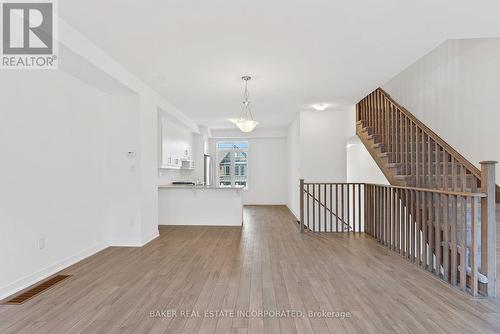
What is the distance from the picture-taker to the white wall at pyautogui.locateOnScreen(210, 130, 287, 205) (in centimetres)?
1080

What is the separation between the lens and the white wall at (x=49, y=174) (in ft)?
9.70

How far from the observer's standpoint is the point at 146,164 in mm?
5016

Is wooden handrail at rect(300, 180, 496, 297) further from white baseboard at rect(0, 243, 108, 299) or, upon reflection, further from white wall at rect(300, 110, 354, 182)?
white baseboard at rect(0, 243, 108, 299)

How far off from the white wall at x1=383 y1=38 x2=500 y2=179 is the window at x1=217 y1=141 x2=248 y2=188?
622 cm

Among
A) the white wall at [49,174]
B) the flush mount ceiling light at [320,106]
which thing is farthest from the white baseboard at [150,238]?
the flush mount ceiling light at [320,106]

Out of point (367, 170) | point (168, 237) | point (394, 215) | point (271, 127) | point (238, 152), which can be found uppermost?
point (271, 127)

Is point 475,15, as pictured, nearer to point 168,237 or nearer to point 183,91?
point 183,91

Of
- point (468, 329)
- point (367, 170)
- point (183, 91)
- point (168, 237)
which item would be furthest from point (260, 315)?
point (367, 170)

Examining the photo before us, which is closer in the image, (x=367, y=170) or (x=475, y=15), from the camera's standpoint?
(x=475, y=15)

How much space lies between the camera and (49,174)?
3.55 metres

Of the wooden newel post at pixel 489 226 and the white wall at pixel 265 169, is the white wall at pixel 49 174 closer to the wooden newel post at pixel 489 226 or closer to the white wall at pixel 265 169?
the wooden newel post at pixel 489 226

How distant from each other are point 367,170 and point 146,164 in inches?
190

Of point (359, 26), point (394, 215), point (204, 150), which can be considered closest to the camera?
point (359, 26)

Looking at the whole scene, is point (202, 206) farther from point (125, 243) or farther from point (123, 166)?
point (123, 166)
